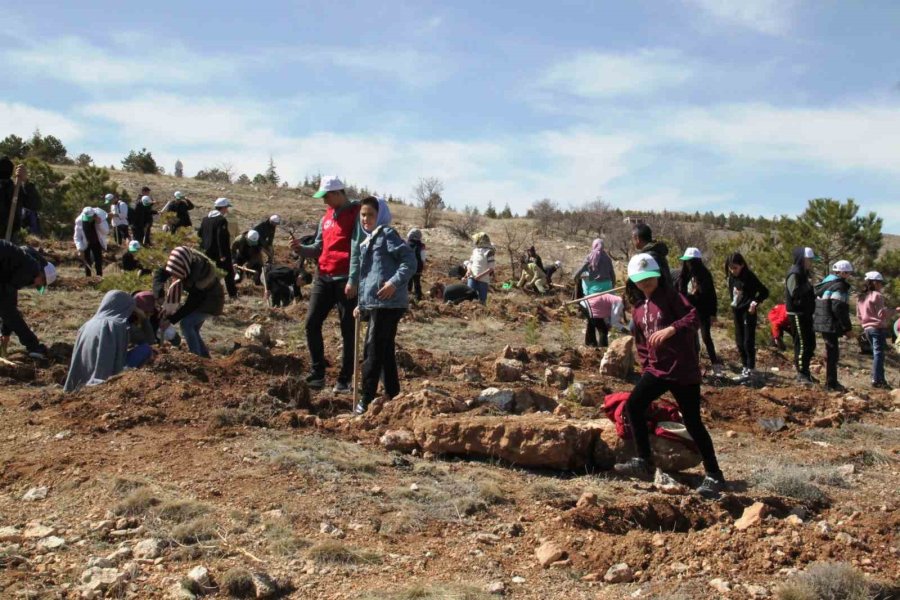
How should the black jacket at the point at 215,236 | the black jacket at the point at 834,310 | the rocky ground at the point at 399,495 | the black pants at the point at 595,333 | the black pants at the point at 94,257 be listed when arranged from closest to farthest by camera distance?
the rocky ground at the point at 399,495 < the black jacket at the point at 834,310 < the black pants at the point at 595,333 < the black jacket at the point at 215,236 < the black pants at the point at 94,257

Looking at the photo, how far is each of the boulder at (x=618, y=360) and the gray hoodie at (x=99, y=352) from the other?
4955 mm

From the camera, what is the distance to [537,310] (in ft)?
50.4

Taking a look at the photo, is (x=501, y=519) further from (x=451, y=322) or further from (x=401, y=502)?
(x=451, y=322)

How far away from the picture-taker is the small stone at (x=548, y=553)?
4.09 metres

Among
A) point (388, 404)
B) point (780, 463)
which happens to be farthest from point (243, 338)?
point (780, 463)

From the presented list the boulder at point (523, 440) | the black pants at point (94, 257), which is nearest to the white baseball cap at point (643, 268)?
the boulder at point (523, 440)

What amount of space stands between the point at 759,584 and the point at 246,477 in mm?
2760

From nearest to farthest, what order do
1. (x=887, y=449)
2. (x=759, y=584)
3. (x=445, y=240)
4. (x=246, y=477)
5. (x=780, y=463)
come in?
(x=759, y=584), (x=246, y=477), (x=780, y=463), (x=887, y=449), (x=445, y=240)

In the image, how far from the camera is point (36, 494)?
4820 millimetres

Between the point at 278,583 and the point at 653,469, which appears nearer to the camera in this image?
the point at 278,583

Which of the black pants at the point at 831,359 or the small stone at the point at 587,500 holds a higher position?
the black pants at the point at 831,359

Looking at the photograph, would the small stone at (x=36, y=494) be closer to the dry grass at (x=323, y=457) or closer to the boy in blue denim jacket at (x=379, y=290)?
the dry grass at (x=323, y=457)

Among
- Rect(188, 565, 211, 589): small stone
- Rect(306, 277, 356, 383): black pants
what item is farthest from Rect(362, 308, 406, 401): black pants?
Rect(188, 565, 211, 589): small stone

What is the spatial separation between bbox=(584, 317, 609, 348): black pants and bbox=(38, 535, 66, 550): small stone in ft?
25.7
